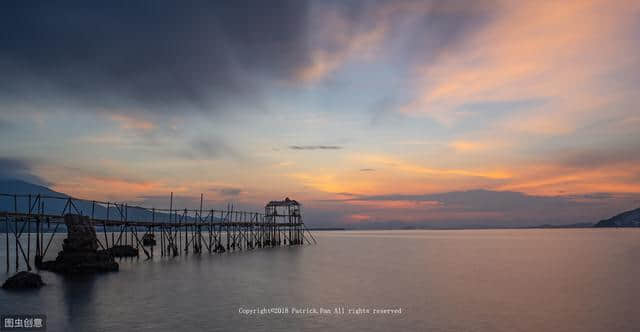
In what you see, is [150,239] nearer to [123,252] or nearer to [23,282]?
[123,252]

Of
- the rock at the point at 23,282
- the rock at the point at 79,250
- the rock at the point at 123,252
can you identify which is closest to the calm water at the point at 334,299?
the rock at the point at 23,282

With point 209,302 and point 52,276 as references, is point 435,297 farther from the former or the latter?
point 52,276

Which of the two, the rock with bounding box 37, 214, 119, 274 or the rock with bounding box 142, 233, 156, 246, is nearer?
the rock with bounding box 37, 214, 119, 274

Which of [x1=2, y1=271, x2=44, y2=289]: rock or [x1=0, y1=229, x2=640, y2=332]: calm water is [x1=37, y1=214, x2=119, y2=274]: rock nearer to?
[x1=0, y1=229, x2=640, y2=332]: calm water

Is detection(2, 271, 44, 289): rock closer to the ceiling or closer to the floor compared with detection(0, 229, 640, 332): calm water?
closer to the ceiling

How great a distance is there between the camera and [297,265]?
156 ft

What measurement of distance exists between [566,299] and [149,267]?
33839 millimetres

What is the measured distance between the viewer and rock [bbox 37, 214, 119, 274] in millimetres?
33625

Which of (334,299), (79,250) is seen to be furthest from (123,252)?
(334,299)

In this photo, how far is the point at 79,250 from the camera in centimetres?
3488

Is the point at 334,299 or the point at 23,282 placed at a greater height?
the point at 23,282

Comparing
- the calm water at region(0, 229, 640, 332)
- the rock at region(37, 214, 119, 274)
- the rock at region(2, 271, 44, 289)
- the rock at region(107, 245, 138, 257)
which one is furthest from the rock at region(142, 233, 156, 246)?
the rock at region(2, 271, 44, 289)

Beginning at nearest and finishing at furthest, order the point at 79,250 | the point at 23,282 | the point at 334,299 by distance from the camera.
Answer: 1. the point at 23,282
2. the point at 334,299
3. the point at 79,250

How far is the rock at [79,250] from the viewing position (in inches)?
1324
